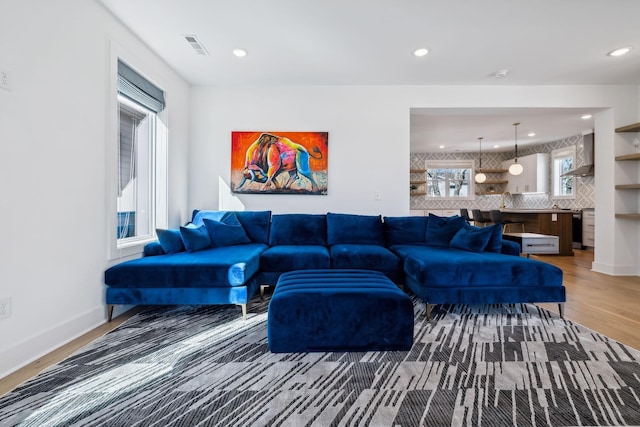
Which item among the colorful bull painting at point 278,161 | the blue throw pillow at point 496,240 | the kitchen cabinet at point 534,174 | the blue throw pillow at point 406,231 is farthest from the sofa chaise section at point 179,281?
the kitchen cabinet at point 534,174

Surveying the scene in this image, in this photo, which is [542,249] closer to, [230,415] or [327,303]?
[327,303]

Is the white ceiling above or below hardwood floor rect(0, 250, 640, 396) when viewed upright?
above

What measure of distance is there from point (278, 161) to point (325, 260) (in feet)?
5.41

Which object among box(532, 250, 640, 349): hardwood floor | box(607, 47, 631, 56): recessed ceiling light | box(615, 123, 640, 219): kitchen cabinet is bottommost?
box(532, 250, 640, 349): hardwood floor

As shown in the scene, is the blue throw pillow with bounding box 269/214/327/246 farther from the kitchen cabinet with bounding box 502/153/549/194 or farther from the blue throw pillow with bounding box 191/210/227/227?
the kitchen cabinet with bounding box 502/153/549/194

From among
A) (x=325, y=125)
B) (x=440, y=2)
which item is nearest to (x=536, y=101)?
(x=440, y=2)

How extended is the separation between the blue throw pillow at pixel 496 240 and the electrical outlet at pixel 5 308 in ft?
12.2

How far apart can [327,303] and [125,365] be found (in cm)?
124

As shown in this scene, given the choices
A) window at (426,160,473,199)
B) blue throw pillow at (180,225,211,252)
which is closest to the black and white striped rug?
blue throw pillow at (180,225,211,252)

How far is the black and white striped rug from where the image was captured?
130 cm

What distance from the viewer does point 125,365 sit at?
1.72 metres

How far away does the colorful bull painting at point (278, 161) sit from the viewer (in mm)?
3930

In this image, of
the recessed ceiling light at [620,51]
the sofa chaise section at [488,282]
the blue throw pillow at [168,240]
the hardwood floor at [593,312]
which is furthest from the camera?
the recessed ceiling light at [620,51]

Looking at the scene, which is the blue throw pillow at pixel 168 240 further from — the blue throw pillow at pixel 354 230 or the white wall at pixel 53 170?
the blue throw pillow at pixel 354 230
